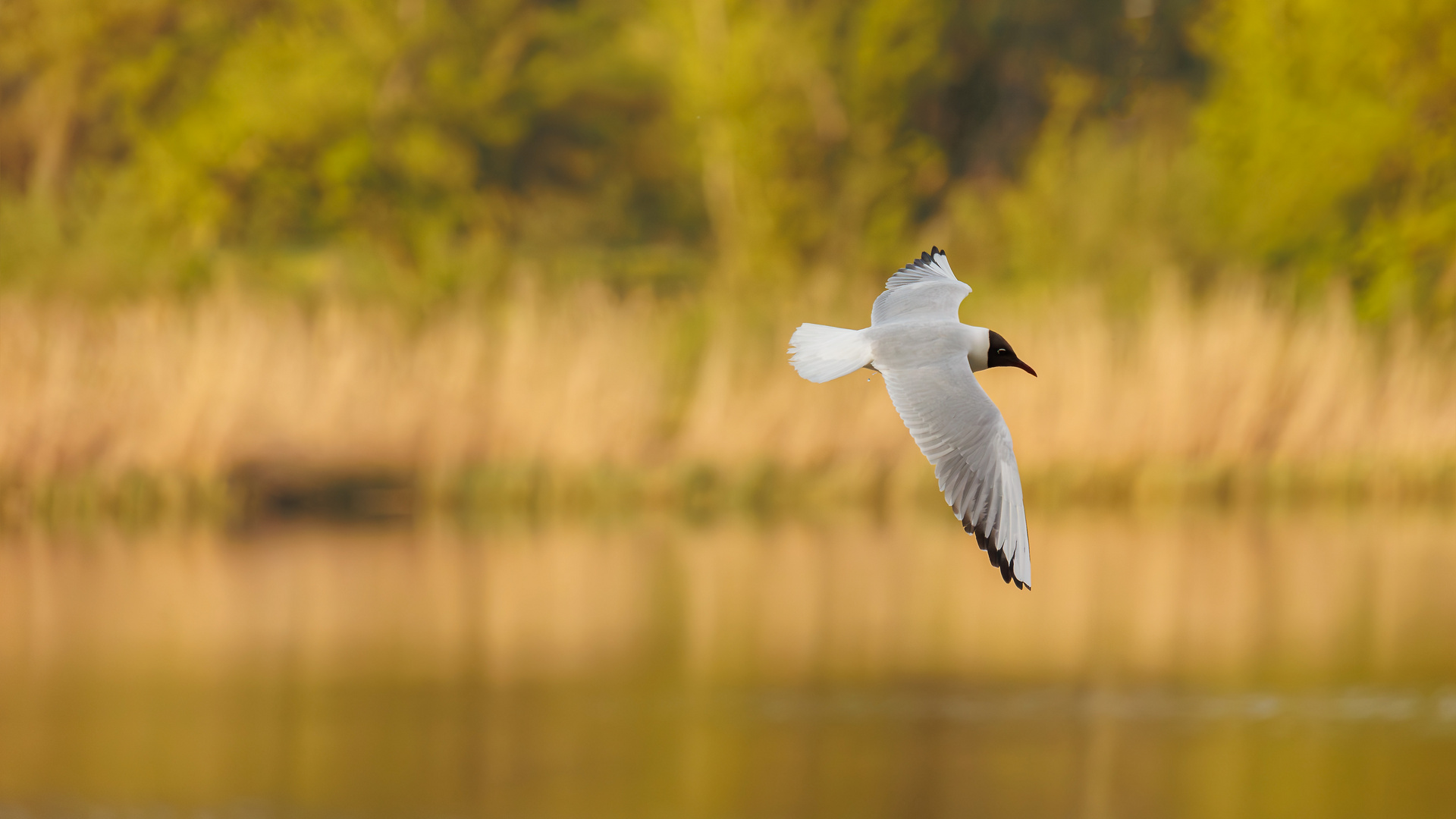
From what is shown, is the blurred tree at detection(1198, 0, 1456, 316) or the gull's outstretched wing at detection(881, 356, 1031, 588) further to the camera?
the blurred tree at detection(1198, 0, 1456, 316)

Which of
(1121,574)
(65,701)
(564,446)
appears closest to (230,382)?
(564,446)

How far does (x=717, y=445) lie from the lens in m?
15.2

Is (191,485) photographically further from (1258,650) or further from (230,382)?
(1258,650)

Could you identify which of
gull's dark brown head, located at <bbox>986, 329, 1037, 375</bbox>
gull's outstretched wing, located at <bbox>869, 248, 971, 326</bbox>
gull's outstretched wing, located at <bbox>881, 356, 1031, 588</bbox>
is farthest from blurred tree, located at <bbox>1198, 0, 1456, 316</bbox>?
gull's outstretched wing, located at <bbox>881, 356, 1031, 588</bbox>

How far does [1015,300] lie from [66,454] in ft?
24.6

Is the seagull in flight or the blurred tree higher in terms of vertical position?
the blurred tree

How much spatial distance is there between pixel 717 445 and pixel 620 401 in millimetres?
800

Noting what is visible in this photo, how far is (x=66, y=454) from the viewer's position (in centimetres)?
1458

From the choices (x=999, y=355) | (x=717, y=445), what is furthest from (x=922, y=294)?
(x=717, y=445)

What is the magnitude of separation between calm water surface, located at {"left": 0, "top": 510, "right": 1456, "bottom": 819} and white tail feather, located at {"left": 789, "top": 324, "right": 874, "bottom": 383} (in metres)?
4.43

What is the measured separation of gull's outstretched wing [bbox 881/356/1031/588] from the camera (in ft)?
16.0

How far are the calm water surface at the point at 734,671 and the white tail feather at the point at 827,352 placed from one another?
4.43 m

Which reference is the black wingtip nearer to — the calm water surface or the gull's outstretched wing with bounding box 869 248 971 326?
the gull's outstretched wing with bounding box 869 248 971 326

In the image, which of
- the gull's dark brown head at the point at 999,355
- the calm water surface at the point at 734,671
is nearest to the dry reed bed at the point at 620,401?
the calm water surface at the point at 734,671
